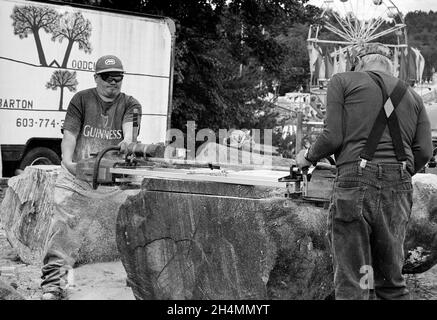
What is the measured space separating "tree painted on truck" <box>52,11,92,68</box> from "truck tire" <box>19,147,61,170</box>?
147 cm

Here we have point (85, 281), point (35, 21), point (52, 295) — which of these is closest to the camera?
point (52, 295)

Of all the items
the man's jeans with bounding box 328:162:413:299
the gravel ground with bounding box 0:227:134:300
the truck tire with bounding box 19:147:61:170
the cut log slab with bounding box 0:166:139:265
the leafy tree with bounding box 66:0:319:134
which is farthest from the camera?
the leafy tree with bounding box 66:0:319:134

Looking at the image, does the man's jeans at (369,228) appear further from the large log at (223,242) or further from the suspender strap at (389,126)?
the large log at (223,242)

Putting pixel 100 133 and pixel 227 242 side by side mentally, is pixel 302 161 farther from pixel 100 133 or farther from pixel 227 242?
pixel 100 133

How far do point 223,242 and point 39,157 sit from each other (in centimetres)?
812

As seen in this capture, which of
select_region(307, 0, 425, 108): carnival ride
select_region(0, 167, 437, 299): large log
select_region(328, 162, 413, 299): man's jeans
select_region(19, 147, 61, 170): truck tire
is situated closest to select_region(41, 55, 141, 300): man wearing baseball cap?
select_region(0, 167, 437, 299): large log

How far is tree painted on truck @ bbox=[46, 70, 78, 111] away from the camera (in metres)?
13.0

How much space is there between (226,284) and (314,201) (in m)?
0.95

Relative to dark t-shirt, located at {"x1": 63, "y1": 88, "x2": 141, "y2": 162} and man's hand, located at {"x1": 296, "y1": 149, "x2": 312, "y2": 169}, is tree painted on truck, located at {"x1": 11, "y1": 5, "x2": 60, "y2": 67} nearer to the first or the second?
dark t-shirt, located at {"x1": 63, "y1": 88, "x2": 141, "y2": 162}

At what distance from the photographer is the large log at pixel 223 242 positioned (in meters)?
5.31

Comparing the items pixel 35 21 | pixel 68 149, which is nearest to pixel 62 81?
pixel 35 21

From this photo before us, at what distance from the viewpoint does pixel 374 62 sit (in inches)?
186

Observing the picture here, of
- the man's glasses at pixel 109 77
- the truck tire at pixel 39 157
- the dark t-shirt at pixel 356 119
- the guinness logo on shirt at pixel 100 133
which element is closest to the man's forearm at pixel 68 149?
the guinness logo on shirt at pixel 100 133
